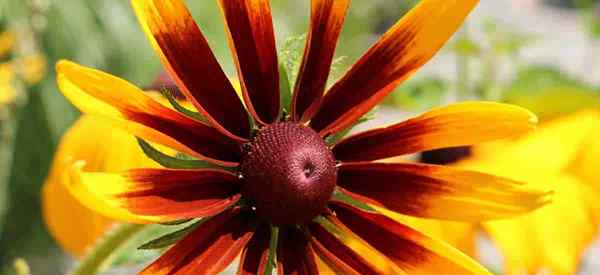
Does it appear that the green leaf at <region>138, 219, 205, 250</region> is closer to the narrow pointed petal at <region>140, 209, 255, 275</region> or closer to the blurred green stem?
the narrow pointed petal at <region>140, 209, 255, 275</region>

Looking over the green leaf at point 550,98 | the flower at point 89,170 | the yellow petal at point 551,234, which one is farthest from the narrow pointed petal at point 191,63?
the green leaf at point 550,98

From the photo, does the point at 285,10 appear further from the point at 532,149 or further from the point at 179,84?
A: the point at 179,84

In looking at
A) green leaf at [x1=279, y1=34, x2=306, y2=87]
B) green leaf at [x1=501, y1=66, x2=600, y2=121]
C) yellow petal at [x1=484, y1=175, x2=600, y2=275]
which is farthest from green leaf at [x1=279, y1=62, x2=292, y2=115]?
green leaf at [x1=501, y1=66, x2=600, y2=121]

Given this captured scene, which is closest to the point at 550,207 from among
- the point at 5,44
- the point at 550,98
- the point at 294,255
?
the point at 550,98

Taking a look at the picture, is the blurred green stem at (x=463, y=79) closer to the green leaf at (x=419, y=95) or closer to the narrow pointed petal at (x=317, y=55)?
the green leaf at (x=419, y=95)

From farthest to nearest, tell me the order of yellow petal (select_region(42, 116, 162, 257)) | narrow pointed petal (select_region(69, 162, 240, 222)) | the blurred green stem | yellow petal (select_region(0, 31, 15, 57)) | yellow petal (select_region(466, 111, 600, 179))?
yellow petal (select_region(0, 31, 15, 57)) < the blurred green stem < yellow petal (select_region(466, 111, 600, 179)) < yellow petal (select_region(42, 116, 162, 257)) < narrow pointed petal (select_region(69, 162, 240, 222))

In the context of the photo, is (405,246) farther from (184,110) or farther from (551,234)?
(551,234)
